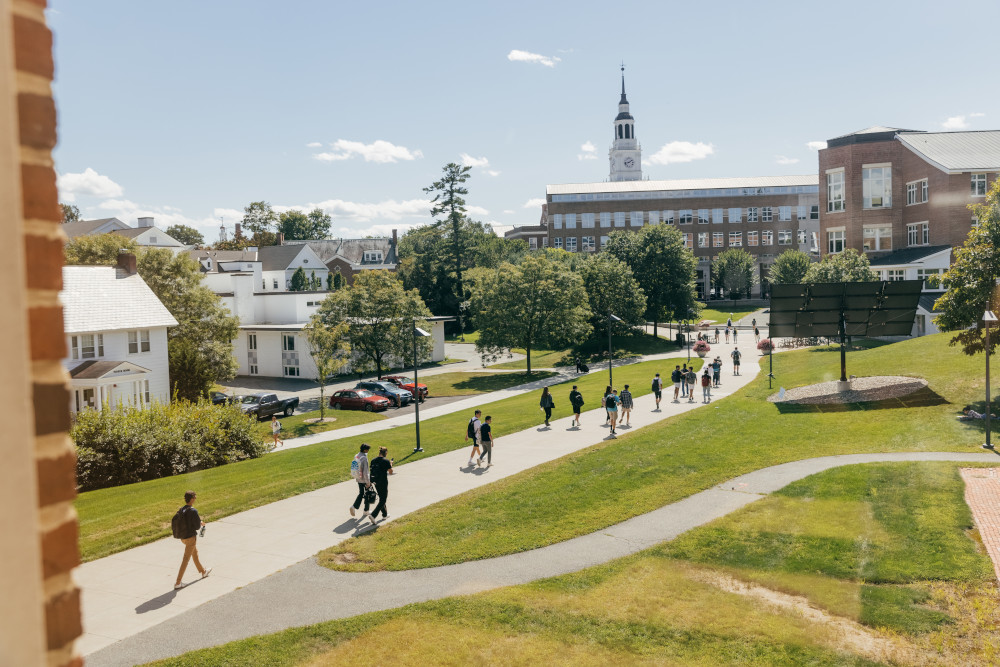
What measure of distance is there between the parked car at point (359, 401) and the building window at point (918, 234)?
48997 millimetres

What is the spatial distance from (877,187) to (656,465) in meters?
54.9

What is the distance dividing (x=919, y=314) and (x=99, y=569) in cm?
5883

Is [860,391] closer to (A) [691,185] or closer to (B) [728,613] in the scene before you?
(B) [728,613]

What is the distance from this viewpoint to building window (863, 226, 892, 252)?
64.3 metres

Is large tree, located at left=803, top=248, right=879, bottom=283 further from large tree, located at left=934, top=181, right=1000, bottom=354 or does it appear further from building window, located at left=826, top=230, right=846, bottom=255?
large tree, located at left=934, top=181, right=1000, bottom=354

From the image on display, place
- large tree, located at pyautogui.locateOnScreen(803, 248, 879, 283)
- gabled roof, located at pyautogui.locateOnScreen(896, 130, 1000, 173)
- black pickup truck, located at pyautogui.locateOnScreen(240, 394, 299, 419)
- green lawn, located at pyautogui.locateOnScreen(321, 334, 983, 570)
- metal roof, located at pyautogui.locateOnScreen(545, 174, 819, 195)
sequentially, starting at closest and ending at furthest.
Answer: green lawn, located at pyautogui.locateOnScreen(321, 334, 983, 570)
black pickup truck, located at pyautogui.locateOnScreen(240, 394, 299, 419)
large tree, located at pyautogui.locateOnScreen(803, 248, 879, 283)
gabled roof, located at pyautogui.locateOnScreen(896, 130, 1000, 173)
metal roof, located at pyautogui.locateOnScreen(545, 174, 819, 195)

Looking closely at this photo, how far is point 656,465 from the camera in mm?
20859

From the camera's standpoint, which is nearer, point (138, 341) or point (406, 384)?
point (138, 341)

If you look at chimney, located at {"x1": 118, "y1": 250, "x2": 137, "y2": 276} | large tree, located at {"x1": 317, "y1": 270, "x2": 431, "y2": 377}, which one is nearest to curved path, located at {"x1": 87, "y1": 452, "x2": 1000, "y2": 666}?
chimney, located at {"x1": 118, "y1": 250, "x2": 137, "y2": 276}

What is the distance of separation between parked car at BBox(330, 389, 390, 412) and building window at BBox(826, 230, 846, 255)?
48.4 metres

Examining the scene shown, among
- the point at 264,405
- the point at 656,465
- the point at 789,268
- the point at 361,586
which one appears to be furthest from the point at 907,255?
the point at 361,586

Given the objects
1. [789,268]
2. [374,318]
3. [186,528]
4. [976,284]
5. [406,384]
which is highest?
[789,268]

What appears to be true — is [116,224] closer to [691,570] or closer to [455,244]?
[455,244]

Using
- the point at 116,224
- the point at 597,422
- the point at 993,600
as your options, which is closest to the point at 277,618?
the point at 993,600
